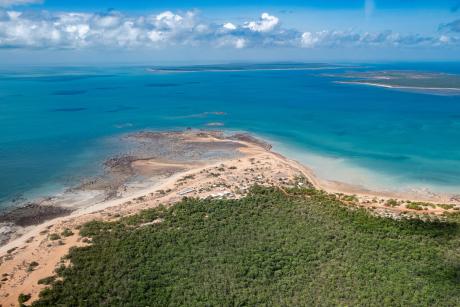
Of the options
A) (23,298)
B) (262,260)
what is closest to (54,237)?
(23,298)

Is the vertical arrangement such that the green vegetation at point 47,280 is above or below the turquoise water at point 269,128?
below

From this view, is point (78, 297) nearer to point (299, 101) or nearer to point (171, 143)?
point (171, 143)

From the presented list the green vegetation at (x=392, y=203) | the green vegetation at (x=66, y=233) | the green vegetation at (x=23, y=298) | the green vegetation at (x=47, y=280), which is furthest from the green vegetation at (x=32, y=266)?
the green vegetation at (x=392, y=203)

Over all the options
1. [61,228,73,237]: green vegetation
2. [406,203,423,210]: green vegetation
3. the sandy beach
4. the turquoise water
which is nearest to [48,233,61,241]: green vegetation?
the sandy beach

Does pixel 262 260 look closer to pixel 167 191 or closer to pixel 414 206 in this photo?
pixel 167 191

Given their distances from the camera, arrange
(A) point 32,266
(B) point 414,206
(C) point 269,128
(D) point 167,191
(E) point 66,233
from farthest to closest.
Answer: (C) point 269,128 → (D) point 167,191 → (B) point 414,206 → (E) point 66,233 → (A) point 32,266

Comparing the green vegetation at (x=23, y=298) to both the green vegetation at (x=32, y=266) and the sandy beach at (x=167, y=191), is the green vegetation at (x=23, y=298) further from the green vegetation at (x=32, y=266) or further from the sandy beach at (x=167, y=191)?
the green vegetation at (x=32, y=266)

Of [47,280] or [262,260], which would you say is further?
[262,260]
